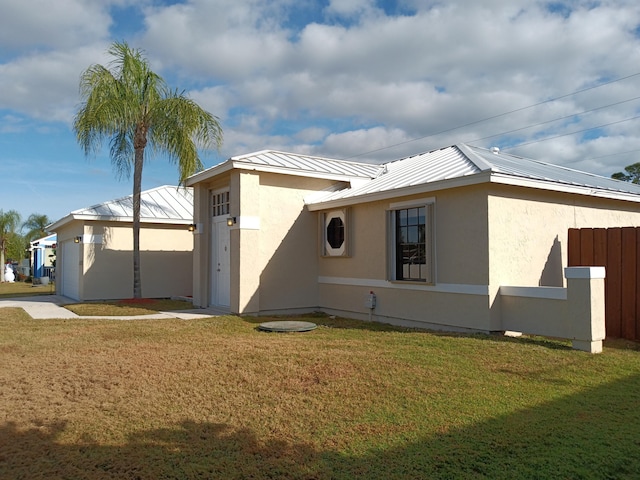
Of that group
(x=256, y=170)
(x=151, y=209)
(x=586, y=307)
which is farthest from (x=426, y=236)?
(x=151, y=209)

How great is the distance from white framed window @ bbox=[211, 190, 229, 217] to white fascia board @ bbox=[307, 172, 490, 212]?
2.17 meters

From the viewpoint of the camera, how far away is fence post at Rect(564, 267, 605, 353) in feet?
23.7

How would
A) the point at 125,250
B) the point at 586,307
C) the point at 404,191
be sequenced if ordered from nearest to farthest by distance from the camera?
the point at 586,307
the point at 404,191
the point at 125,250

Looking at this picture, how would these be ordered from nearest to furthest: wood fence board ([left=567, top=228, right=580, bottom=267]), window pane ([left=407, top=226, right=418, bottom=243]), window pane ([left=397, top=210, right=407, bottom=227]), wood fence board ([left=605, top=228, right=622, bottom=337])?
wood fence board ([left=605, top=228, right=622, bottom=337]), wood fence board ([left=567, top=228, right=580, bottom=267]), window pane ([left=407, top=226, right=418, bottom=243]), window pane ([left=397, top=210, right=407, bottom=227])

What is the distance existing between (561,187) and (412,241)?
2.96 meters

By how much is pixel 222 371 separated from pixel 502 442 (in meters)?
3.54

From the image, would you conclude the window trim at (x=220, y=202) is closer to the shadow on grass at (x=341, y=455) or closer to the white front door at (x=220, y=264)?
the white front door at (x=220, y=264)

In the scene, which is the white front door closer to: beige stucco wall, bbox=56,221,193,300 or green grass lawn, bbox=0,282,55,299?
beige stucco wall, bbox=56,221,193,300

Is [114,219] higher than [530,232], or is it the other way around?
[114,219]

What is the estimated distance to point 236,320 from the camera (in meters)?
11.0

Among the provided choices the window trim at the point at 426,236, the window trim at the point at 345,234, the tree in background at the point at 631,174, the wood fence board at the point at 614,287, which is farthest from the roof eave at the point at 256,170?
the tree in background at the point at 631,174

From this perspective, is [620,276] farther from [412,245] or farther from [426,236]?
[412,245]

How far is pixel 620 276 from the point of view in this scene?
8.49 m

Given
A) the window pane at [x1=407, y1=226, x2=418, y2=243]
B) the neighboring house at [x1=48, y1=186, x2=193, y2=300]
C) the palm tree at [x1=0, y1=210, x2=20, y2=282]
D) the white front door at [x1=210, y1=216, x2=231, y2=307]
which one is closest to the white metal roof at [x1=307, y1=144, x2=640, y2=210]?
the window pane at [x1=407, y1=226, x2=418, y2=243]
